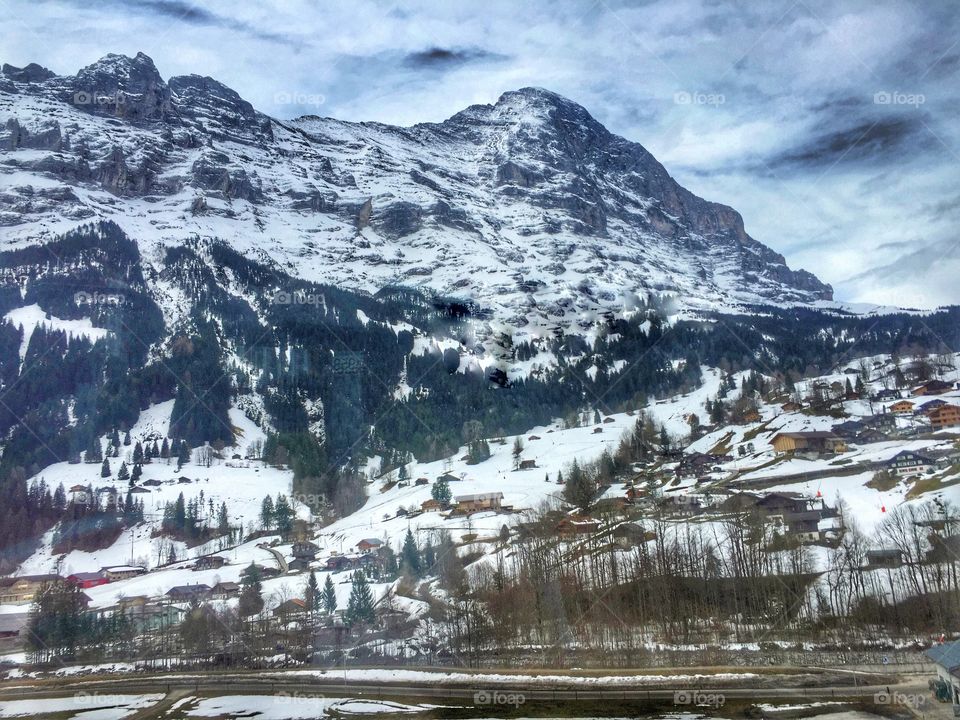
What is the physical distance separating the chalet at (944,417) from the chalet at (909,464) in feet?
47.4

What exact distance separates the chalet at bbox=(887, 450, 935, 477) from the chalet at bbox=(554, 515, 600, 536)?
Answer: 2680 cm

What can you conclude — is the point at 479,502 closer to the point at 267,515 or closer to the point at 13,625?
the point at 267,515

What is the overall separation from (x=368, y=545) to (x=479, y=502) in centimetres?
1608

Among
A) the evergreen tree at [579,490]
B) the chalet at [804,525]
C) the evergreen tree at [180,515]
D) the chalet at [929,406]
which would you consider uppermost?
the chalet at [929,406]

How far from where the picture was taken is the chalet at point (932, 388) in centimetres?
9150

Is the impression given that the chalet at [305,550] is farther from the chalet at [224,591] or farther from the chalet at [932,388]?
the chalet at [932,388]

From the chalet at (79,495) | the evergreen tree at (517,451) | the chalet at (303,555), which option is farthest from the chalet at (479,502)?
the chalet at (79,495)

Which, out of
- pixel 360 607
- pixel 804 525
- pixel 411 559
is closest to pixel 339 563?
pixel 411 559

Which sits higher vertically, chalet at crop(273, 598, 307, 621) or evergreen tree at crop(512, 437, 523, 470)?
evergreen tree at crop(512, 437, 523, 470)

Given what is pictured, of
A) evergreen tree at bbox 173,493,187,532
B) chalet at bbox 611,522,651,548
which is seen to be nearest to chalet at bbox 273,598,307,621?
chalet at bbox 611,522,651,548

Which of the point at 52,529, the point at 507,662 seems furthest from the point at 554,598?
the point at 52,529

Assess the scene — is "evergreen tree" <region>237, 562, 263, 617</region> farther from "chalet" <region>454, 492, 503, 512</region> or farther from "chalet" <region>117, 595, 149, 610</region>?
"chalet" <region>454, 492, 503, 512</region>

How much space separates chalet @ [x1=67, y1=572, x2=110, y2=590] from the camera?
77.9 meters

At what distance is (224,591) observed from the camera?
7025 cm
